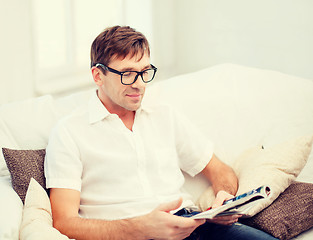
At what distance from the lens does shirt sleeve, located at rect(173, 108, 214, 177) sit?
2111 millimetres

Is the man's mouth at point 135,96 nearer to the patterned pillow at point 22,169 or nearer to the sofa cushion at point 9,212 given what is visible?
the patterned pillow at point 22,169

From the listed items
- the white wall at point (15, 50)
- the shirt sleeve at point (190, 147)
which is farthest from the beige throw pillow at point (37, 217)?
the white wall at point (15, 50)

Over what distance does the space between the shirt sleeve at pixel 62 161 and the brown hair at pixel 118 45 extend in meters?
0.28

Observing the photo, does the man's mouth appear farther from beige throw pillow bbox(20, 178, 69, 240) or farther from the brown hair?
beige throw pillow bbox(20, 178, 69, 240)

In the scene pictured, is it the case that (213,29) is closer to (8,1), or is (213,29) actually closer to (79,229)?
(8,1)

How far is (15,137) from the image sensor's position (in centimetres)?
201

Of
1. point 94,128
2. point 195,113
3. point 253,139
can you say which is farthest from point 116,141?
point 253,139

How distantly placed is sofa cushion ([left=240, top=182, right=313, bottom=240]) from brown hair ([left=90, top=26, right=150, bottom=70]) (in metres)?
0.71

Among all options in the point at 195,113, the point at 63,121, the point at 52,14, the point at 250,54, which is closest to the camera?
Result: the point at 63,121

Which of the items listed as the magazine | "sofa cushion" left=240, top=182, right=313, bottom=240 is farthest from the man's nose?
"sofa cushion" left=240, top=182, right=313, bottom=240

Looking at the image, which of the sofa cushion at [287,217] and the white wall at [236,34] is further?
the white wall at [236,34]

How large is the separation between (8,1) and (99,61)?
109 centimetres

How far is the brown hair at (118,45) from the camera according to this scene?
190 cm

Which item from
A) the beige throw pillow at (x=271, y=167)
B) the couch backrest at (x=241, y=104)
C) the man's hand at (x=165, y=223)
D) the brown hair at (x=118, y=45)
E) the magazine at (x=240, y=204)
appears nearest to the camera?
the magazine at (x=240, y=204)
